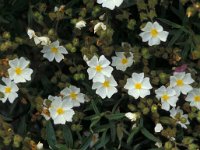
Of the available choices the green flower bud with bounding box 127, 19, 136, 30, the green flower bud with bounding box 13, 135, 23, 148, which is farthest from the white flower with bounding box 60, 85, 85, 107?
the green flower bud with bounding box 127, 19, 136, 30

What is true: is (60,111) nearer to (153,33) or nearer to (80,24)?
(80,24)

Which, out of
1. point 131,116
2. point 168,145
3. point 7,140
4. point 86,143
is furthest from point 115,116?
point 7,140

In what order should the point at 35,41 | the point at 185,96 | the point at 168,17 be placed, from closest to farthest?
the point at 35,41 < the point at 185,96 < the point at 168,17

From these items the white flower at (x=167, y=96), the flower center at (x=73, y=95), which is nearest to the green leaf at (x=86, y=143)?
the flower center at (x=73, y=95)

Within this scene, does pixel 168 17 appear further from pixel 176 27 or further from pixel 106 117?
pixel 106 117

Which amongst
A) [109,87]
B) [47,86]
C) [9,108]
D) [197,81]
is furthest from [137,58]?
[9,108]

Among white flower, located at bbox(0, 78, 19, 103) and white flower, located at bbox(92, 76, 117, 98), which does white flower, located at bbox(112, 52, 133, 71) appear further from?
white flower, located at bbox(0, 78, 19, 103)
